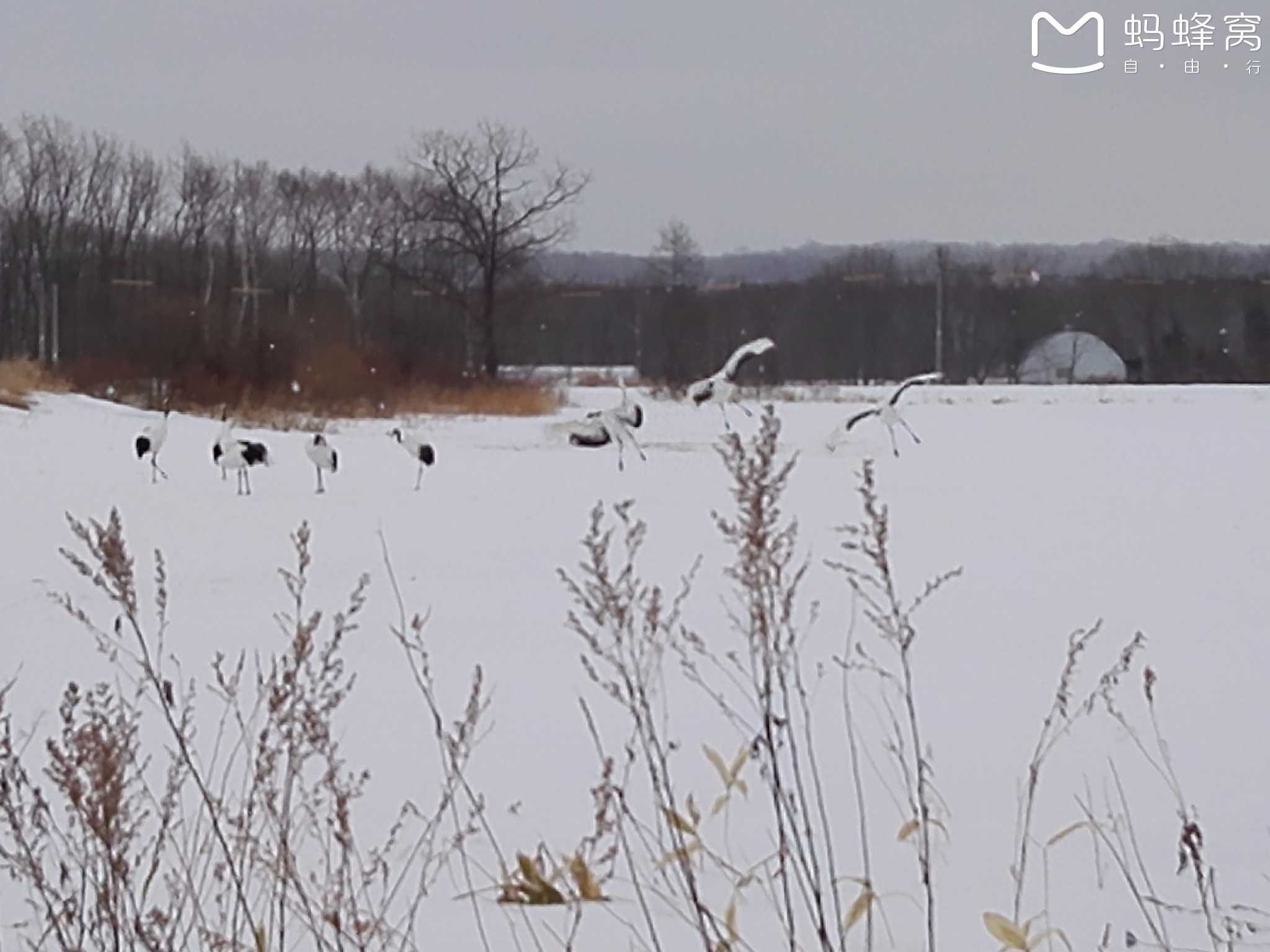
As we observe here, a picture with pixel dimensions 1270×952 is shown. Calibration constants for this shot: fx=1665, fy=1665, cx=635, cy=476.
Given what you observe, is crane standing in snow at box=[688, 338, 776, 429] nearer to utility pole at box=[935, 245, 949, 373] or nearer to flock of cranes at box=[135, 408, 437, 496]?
flock of cranes at box=[135, 408, 437, 496]

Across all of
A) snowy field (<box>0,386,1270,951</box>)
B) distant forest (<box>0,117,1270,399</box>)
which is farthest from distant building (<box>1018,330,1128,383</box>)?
snowy field (<box>0,386,1270,951</box>)

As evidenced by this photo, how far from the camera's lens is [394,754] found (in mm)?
5164

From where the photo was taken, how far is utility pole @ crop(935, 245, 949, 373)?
58312 millimetres

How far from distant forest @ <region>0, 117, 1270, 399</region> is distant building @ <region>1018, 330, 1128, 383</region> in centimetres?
93

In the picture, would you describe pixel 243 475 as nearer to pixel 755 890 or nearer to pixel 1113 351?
pixel 755 890

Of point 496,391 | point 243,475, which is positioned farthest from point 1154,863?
point 496,391

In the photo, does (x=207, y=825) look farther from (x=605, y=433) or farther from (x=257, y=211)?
(x=257, y=211)

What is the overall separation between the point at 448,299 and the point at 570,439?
21247 mm

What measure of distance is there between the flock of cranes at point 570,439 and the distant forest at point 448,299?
11177 mm

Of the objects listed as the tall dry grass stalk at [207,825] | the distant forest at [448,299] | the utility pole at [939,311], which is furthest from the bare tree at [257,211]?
the tall dry grass stalk at [207,825]

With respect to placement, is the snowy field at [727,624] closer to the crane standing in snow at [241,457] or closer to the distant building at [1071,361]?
the crane standing in snow at [241,457]

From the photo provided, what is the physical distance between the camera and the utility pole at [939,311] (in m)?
58.3

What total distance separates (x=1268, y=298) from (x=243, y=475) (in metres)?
55.4

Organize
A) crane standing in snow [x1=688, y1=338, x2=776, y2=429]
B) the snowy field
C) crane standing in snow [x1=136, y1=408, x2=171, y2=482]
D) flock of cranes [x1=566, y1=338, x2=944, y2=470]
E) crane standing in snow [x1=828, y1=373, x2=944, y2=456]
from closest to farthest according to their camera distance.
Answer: the snowy field < crane standing in snow [x1=136, y1=408, x2=171, y2=482] < flock of cranes [x1=566, y1=338, x2=944, y2=470] < crane standing in snow [x1=828, y1=373, x2=944, y2=456] < crane standing in snow [x1=688, y1=338, x2=776, y2=429]
